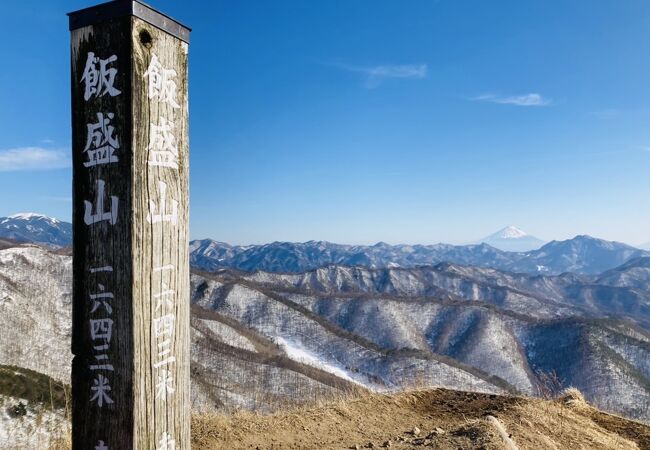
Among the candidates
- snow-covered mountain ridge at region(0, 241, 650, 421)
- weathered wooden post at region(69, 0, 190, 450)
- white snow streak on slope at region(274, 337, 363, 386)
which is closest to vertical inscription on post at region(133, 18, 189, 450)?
weathered wooden post at region(69, 0, 190, 450)

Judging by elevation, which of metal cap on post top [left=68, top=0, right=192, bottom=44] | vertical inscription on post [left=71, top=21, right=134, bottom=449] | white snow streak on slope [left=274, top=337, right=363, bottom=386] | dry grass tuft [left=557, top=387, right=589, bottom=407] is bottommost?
white snow streak on slope [left=274, top=337, right=363, bottom=386]

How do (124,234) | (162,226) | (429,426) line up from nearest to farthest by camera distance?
(124,234)
(162,226)
(429,426)

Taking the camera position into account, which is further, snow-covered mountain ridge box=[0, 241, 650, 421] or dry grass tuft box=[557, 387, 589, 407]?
snow-covered mountain ridge box=[0, 241, 650, 421]

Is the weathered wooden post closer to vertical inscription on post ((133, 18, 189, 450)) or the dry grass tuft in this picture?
vertical inscription on post ((133, 18, 189, 450))

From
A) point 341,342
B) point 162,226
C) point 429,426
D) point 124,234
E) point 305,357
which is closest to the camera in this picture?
point 124,234

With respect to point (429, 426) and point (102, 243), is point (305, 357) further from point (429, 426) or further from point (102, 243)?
point (102, 243)

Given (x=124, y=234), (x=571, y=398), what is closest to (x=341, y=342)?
(x=571, y=398)

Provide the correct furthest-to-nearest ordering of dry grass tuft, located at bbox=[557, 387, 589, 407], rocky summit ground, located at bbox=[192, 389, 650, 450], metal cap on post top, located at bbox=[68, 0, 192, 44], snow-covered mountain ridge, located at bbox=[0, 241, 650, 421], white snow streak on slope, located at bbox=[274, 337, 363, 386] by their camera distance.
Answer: white snow streak on slope, located at bbox=[274, 337, 363, 386]
snow-covered mountain ridge, located at bbox=[0, 241, 650, 421]
dry grass tuft, located at bbox=[557, 387, 589, 407]
rocky summit ground, located at bbox=[192, 389, 650, 450]
metal cap on post top, located at bbox=[68, 0, 192, 44]

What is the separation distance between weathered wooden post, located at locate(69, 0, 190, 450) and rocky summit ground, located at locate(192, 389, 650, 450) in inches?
143

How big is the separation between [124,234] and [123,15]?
1.25 meters

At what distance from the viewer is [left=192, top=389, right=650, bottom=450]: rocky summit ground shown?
214 inches

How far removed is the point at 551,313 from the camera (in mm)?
149375

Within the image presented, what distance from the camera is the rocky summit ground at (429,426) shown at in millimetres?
5441

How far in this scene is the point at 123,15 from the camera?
253 cm
